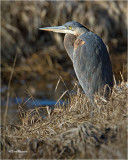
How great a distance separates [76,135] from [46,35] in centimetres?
698

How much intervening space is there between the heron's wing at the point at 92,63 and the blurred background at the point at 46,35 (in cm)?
415

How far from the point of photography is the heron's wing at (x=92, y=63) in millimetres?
4363

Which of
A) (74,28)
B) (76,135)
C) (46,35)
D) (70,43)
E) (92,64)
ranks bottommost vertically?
(76,135)

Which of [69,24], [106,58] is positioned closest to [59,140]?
[106,58]

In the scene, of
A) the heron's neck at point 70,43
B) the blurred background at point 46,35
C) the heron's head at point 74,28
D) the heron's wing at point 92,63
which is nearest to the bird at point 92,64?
the heron's wing at point 92,63

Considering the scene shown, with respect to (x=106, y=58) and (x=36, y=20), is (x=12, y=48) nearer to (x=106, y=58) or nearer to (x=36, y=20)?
(x=36, y=20)

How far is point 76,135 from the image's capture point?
3.27 metres

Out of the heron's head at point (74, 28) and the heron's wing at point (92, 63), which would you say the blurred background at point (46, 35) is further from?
the heron's wing at point (92, 63)

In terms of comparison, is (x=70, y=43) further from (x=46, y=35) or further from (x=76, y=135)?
(x=46, y=35)

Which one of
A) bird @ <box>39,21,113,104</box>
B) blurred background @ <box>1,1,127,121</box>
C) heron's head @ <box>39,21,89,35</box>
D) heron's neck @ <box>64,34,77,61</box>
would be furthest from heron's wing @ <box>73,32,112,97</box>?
blurred background @ <box>1,1,127,121</box>

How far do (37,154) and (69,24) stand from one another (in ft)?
7.89

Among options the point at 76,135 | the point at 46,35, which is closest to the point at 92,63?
the point at 76,135

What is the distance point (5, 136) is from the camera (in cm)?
350

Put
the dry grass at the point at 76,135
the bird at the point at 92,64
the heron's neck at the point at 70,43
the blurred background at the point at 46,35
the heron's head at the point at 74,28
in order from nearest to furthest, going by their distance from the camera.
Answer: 1. the dry grass at the point at 76,135
2. the bird at the point at 92,64
3. the heron's head at the point at 74,28
4. the heron's neck at the point at 70,43
5. the blurred background at the point at 46,35
